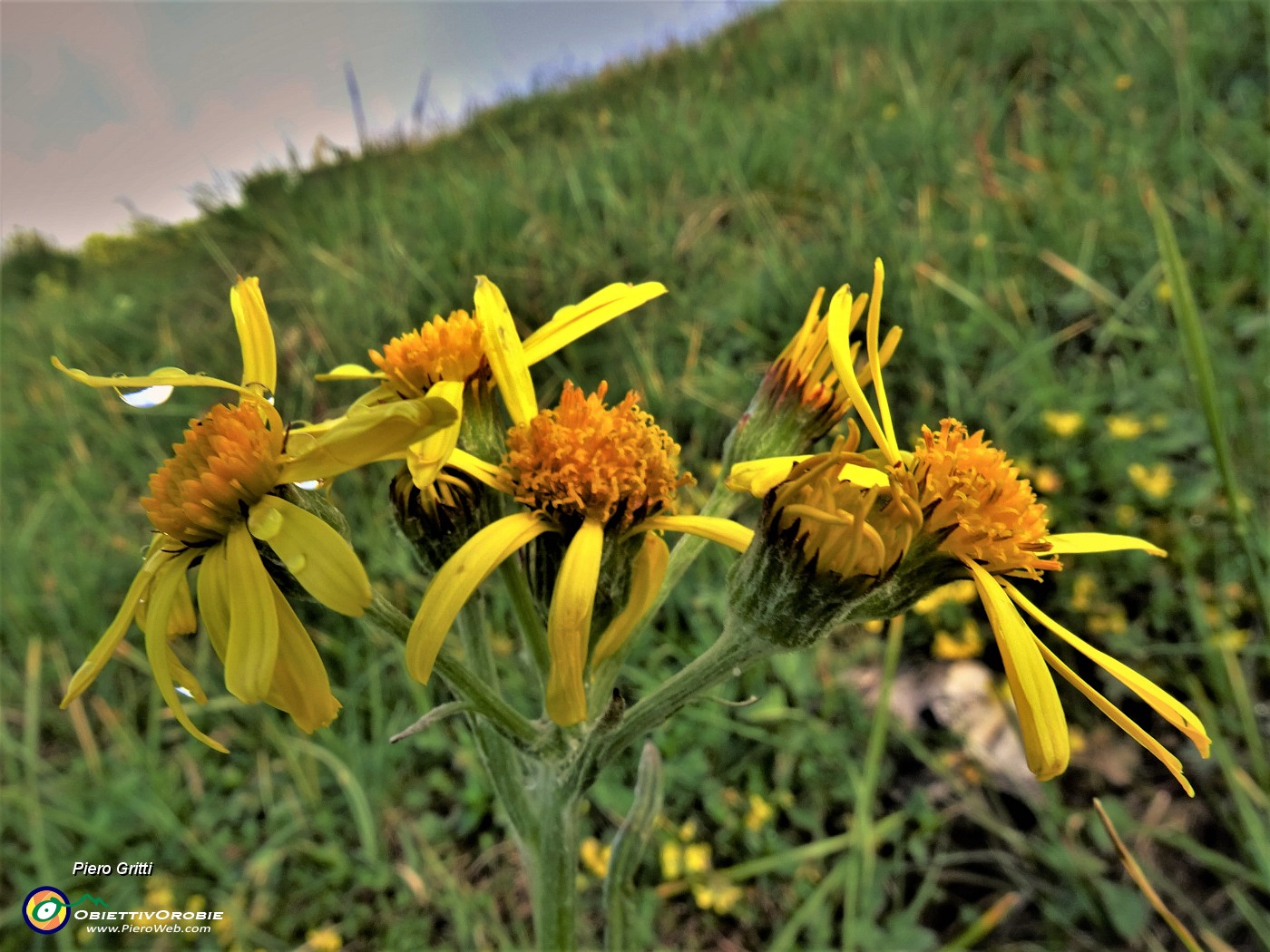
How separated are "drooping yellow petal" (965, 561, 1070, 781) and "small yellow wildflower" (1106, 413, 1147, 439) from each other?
5.65 feet

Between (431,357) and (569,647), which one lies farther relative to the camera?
(431,357)

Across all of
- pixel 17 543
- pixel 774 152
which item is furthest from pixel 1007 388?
pixel 17 543

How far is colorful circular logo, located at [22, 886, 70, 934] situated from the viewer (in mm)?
1806

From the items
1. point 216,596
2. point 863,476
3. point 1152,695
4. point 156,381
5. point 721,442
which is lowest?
point 721,442

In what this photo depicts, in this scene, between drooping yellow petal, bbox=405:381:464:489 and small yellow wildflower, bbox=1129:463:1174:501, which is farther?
small yellow wildflower, bbox=1129:463:1174:501

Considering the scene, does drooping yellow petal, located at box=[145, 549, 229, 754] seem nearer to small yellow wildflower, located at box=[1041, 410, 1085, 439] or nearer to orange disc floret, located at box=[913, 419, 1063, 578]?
orange disc floret, located at box=[913, 419, 1063, 578]

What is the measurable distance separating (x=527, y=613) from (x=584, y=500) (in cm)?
22

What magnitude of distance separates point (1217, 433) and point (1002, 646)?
1.76 feet

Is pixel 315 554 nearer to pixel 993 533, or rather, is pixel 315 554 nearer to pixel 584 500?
pixel 584 500

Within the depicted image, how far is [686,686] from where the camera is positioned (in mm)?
949

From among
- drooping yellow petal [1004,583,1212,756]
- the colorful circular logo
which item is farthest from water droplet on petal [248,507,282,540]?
the colorful circular logo

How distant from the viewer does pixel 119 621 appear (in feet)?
2.84

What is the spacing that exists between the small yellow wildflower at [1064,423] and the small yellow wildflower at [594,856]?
1794mm

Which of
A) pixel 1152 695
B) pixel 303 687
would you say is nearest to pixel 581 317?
pixel 303 687
